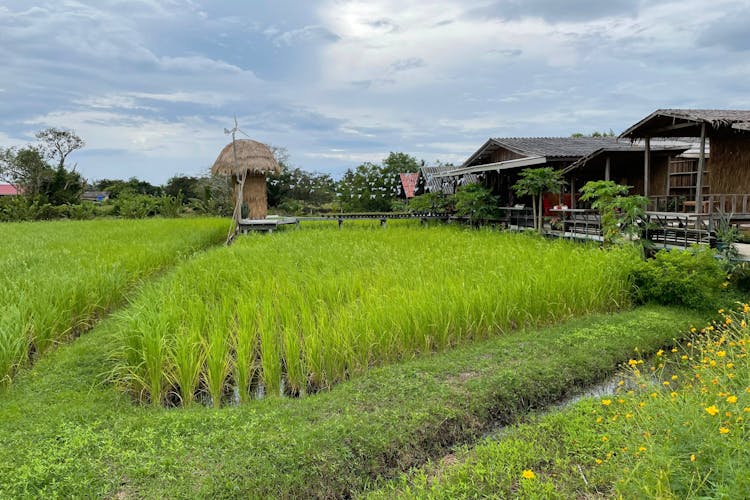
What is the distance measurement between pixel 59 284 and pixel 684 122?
11080mm

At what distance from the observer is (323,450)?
314 centimetres

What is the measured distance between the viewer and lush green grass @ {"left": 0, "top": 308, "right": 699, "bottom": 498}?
288cm

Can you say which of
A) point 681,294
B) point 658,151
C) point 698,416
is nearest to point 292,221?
point 658,151

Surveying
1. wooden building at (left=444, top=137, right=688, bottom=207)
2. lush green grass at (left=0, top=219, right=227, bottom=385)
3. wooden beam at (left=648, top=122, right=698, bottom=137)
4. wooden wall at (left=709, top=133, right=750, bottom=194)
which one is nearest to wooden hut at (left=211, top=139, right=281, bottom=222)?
wooden building at (left=444, top=137, right=688, bottom=207)

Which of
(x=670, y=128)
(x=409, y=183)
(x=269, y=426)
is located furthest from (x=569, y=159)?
(x=409, y=183)

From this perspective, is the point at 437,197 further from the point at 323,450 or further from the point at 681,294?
the point at 323,450

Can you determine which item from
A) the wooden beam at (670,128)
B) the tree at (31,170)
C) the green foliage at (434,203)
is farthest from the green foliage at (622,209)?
the tree at (31,170)

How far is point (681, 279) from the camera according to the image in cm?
649

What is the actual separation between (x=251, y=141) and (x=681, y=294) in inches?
713

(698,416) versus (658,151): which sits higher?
(658,151)

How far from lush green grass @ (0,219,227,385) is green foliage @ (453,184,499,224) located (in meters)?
9.26

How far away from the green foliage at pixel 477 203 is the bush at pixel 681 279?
31.6 ft

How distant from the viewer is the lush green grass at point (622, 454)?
2.34 meters

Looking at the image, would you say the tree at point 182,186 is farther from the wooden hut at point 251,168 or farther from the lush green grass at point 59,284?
the lush green grass at point 59,284
